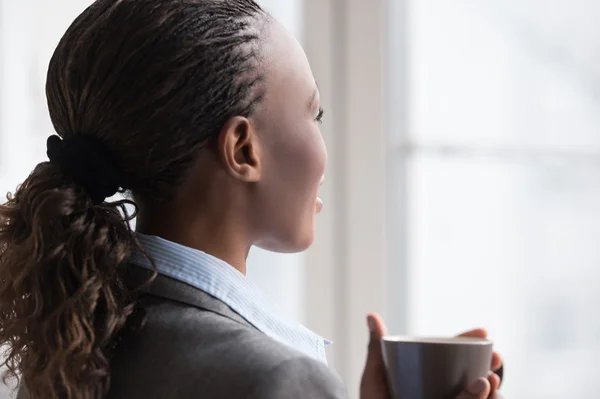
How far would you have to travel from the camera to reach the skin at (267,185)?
856 mm

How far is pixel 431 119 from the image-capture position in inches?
79.2

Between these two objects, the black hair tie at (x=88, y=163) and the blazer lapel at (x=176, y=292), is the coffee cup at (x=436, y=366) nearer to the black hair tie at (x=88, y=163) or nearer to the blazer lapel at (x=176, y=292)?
the blazer lapel at (x=176, y=292)

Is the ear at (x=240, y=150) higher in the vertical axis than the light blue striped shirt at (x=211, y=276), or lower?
higher

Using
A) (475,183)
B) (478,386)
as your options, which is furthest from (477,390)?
(475,183)

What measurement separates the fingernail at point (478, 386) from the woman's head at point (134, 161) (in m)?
Result: 0.25

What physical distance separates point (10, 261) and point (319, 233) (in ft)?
3.86

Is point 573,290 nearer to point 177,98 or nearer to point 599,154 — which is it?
point 599,154

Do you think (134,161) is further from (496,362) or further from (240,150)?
(496,362)

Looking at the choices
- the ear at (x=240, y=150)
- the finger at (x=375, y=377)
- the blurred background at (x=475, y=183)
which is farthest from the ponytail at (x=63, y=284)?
the blurred background at (x=475, y=183)

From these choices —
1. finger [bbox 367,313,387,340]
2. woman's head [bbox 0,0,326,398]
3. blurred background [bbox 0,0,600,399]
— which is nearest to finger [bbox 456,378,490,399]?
finger [bbox 367,313,387,340]

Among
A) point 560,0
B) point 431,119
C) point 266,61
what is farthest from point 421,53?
point 266,61

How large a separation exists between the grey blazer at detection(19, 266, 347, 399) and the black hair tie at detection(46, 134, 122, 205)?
0.29 ft

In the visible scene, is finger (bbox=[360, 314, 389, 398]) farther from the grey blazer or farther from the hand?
the grey blazer

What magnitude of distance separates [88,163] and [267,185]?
178 mm
